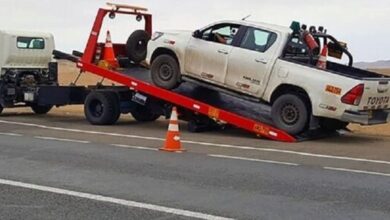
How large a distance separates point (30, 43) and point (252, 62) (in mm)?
8148

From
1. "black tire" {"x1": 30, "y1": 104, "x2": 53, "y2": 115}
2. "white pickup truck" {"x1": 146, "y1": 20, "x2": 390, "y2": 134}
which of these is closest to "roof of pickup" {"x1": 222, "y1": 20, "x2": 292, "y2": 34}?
"white pickup truck" {"x1": 146, "y1": 20, "x2": 390, "y2": 134}

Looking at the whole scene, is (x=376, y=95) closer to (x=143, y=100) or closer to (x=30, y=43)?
(x=143, y=100)

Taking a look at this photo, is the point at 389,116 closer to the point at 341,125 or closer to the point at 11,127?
the point at 341,125

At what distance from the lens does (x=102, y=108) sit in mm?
17719

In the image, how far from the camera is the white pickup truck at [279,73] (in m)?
13.9

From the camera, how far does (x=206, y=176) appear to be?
A: 32.1ft

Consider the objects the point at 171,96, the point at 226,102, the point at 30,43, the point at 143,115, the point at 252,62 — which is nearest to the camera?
the point at 252,62

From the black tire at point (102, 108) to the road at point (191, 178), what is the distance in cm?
239

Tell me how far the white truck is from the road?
5126 mm

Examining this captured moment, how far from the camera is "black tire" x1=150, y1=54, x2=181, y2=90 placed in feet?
52.5

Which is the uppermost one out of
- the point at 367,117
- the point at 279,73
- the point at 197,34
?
the point at 197,34

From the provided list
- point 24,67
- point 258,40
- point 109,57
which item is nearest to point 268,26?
point 258,40

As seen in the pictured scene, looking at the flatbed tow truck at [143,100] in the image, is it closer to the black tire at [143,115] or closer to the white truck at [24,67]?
the black tire at [143,115]

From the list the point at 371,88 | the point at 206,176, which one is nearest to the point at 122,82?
the point at 371,88
